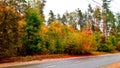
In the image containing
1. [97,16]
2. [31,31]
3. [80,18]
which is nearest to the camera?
[31,31]

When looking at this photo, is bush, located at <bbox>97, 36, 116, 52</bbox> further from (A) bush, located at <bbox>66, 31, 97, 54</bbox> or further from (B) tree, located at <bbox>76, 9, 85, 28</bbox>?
(B) tree, located at <bbox>76, 9, 85, 28</bbox>

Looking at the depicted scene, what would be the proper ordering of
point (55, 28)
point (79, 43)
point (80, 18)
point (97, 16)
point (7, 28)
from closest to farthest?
point (7, 28) < point (55, 28) < point (79, 43) < point (97, 16) < point (80, 18)

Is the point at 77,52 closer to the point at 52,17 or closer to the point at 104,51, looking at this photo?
the point at 104,51

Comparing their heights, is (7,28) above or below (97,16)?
below

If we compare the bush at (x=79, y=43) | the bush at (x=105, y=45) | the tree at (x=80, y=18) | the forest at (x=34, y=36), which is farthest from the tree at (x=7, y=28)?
the tree at (x=80, y=18)

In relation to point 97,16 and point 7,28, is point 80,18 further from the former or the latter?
point 7,28

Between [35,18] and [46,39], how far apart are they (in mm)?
5387

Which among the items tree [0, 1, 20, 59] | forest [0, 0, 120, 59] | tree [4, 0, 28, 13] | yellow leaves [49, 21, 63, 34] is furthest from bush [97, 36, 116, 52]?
tree [0, 1, 20, 59]

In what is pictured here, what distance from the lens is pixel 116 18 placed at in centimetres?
13362

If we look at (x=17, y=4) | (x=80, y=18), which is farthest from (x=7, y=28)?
(x=80, y=18)

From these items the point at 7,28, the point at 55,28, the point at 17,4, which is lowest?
the point at 7,28

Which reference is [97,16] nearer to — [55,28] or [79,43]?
[79,43]

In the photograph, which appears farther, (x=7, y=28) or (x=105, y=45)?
(x=105, y=45)

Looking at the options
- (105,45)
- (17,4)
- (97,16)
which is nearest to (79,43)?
(105,45)
